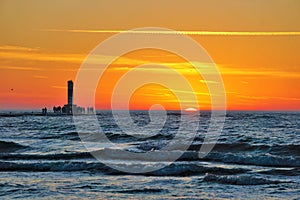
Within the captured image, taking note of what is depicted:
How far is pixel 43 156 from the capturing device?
31203 mm

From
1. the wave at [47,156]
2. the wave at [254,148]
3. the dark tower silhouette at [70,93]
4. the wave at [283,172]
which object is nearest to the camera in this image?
the wave at [283,172]

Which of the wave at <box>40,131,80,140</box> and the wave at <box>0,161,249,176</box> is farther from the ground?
the wave at <box>40,131,80,140</box>

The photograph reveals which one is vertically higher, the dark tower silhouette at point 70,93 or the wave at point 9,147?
the dark tower silhouette at point 70,93

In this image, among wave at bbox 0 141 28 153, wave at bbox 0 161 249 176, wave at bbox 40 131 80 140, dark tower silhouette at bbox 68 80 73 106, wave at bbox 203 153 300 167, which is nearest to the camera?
wave at bbox 0 161 249 176

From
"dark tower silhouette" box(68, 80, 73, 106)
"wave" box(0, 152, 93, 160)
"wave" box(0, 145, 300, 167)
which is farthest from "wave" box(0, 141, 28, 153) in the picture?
"dark tower silhouette" box(68, 80, 73, 106)

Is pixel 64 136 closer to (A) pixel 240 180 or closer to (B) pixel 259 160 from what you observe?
(B) pixel 259 160

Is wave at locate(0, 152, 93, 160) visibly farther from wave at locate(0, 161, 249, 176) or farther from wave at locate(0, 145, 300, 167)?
wave at locate(0, 161, 249, 176)

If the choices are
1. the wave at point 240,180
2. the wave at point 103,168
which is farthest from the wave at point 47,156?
the wave at point 240,180

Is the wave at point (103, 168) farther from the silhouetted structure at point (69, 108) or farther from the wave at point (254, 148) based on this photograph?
the silhouetted structure at point (69, 108)

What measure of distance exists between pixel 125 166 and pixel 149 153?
6307 millimetres

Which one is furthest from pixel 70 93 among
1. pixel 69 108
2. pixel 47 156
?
pixel 47 156

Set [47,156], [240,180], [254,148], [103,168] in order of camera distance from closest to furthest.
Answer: [240,180] < [103,168] < [47,156] < [254,148]

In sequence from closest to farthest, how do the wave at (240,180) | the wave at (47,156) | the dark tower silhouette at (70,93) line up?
the wave at (240,180) < the wave at (47,156) < the dark tower silhouette at (70,93)

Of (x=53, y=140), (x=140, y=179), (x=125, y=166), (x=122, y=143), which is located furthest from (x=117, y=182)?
(x=53, y=140)
